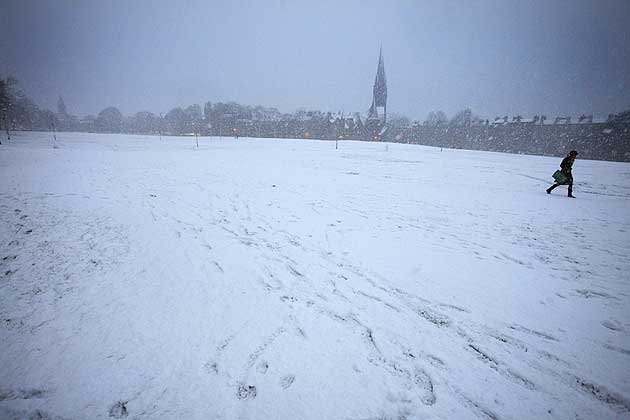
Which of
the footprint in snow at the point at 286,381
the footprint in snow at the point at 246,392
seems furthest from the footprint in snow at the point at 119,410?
the footprint in snow at the point at 286,381

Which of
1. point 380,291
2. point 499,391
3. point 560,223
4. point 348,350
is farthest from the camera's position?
point 560,223

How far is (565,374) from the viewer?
104 inches

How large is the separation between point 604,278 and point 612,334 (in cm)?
184

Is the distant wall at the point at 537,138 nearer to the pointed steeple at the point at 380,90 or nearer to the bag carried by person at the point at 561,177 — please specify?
the pointed steeple at the point at 380,90

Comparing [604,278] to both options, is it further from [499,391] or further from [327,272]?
[327,272]

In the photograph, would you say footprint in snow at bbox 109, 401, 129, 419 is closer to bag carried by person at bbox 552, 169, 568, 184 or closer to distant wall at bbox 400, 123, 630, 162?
bag carried by person at bbox 552, 169, 568, 184

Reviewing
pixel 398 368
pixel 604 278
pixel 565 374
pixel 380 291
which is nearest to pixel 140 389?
pixel 398 368

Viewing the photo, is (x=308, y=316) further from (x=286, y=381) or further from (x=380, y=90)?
(x=380, y=90)

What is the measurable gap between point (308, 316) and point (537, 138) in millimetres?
83486

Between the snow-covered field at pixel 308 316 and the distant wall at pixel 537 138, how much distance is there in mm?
68798

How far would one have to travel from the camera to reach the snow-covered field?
2.42 metres

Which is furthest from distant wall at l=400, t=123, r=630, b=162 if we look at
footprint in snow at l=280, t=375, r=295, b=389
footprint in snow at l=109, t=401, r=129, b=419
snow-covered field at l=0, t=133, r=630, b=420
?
footprint in snow at l=109, t=401, r=129, b=419

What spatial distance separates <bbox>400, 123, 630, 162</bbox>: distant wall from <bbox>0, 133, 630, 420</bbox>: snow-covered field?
226 feet

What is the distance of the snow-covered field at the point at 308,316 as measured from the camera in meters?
2.42
